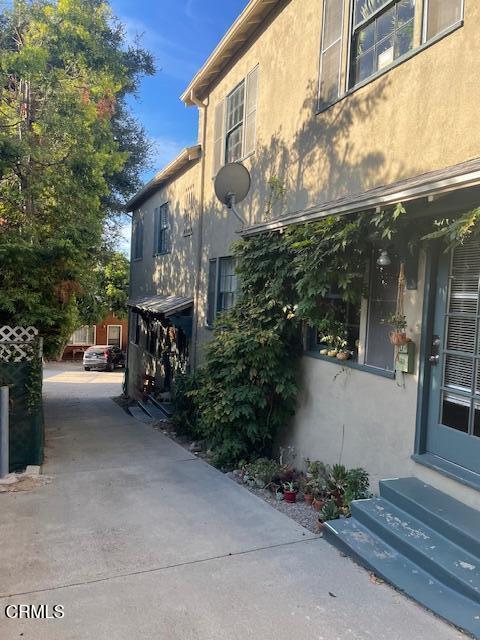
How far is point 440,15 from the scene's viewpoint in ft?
13.9

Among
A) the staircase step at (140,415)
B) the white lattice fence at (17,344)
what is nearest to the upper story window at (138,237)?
the staircase step at (140,415)

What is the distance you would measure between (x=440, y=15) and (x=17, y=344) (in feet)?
20.8

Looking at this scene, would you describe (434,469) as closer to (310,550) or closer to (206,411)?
(310,550)

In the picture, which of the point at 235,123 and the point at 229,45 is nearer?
the point at 229,45

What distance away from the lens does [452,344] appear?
412 cm

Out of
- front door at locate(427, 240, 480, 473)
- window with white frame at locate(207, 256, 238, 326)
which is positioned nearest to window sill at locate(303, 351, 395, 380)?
front door at locate(427, 240, 480, 473)

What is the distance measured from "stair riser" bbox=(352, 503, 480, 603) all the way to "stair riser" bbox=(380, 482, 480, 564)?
25 cm

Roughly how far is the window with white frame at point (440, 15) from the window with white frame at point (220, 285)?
532cm

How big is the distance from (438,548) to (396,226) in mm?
2597

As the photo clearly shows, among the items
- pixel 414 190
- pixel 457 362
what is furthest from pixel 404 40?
pixel 457 362

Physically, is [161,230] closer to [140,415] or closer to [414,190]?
[140,415]

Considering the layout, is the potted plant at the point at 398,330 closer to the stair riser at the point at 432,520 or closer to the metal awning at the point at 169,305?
the stair riser at the point at 432,520

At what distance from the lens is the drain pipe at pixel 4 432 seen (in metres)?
6.09

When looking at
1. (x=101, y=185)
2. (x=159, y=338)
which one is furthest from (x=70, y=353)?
(x=101, y=185)
